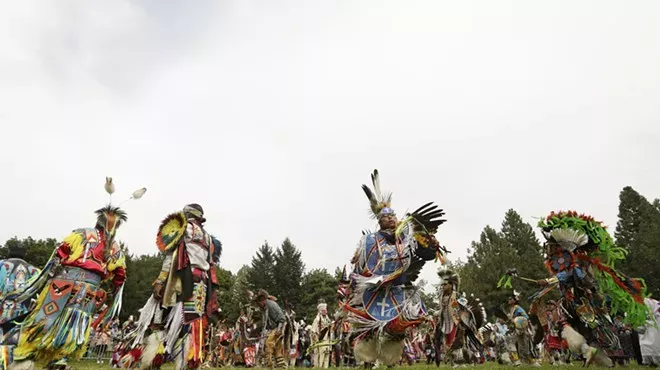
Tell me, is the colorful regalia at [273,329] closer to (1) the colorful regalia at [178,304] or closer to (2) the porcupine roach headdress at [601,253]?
(1) the colorful regalia at [178,304]

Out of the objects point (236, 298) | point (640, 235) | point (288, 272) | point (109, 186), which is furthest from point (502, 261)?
point (109, 186)

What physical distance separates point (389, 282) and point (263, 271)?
4293cm

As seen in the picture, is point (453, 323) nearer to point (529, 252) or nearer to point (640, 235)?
point (640, 235)

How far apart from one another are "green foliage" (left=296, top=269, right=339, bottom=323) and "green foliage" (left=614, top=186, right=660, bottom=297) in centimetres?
2334

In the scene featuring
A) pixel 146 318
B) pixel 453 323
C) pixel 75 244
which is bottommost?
pixel 453 323

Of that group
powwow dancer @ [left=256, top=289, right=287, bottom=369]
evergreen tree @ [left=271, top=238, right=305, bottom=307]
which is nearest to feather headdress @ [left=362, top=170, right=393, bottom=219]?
powwow dancer @ [left=256, top=289, right=287, bottom=369]

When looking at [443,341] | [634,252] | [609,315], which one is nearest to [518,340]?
[443,341]

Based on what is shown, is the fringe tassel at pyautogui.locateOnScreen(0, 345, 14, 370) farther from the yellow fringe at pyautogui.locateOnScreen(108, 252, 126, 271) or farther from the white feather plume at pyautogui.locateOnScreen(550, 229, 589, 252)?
the white feather plume at pyautogui.locateOnScreen(550, 229, 589, 252)

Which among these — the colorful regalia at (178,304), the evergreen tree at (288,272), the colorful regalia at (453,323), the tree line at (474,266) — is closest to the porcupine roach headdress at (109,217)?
the colorful regalia at (178,304)

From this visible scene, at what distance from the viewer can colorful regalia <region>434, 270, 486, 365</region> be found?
10.6 metres

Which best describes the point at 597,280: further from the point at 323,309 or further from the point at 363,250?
the point at 323,309

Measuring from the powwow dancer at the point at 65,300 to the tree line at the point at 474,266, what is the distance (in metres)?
27.7

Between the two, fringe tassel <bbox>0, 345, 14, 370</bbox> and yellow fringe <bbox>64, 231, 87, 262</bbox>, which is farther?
yellow fringe <bbox>64, 231, 87, 262</bbox>

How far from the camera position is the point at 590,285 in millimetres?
7684
